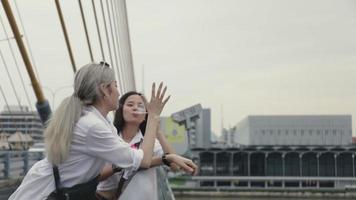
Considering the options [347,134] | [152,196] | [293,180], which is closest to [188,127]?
[293,180]

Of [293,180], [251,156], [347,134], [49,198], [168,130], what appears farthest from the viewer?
[347,134]

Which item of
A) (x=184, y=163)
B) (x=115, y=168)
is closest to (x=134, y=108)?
(x=115, y=168)

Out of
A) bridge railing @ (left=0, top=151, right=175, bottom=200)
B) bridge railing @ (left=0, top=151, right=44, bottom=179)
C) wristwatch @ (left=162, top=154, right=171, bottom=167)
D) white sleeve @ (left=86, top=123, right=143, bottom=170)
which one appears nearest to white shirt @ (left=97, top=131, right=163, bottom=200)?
wristwatch @ (left=162, top=154, right=171, bottom=167)

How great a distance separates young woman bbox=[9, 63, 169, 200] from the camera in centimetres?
221

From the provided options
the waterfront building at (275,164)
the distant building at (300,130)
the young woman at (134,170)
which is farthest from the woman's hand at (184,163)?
the distant building at (300,130)

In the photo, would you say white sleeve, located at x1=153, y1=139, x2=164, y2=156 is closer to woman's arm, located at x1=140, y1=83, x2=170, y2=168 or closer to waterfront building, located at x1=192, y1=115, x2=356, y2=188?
woman's arm, located at x1=140, y1=83, x2=170, y2=168

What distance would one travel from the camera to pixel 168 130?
8000 centimetres

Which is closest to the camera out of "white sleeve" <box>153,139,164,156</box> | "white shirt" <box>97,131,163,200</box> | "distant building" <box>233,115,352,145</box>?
"white shirt" <box>97,131,163,200</box>

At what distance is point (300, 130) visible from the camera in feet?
336

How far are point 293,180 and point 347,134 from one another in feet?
146

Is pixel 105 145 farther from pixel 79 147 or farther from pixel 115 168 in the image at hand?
pixel 115 168

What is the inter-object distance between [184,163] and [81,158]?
0.40 meters

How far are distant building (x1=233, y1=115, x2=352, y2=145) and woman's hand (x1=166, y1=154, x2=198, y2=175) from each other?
10020 centimetres

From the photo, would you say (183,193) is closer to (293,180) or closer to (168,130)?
(293,180)
